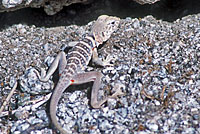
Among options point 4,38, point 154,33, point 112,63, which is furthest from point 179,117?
point 4,38

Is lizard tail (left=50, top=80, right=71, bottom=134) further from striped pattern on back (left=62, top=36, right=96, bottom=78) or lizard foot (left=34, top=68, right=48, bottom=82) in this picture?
lizard foot (left=34, top=68, right=48, bottom=82)

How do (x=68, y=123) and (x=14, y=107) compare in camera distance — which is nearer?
(x=68, y=123)

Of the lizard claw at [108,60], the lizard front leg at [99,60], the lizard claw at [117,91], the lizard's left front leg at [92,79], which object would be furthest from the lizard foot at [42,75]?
the lizard claw at [117,91]

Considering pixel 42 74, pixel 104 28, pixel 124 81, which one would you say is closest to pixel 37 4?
pixel 104 28

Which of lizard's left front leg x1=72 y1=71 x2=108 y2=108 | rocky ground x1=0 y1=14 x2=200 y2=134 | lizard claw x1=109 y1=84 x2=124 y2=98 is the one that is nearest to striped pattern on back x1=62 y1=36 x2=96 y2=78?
lizard's left front leg x1=72 y1=71 x2=108 y2=108

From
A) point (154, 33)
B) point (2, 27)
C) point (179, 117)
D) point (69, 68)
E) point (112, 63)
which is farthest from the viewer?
point (2, 27)

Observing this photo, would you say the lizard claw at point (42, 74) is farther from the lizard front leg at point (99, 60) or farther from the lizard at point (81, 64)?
the lizard front leg at point (99, 60)

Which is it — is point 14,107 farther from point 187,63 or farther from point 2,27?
point 187,63
